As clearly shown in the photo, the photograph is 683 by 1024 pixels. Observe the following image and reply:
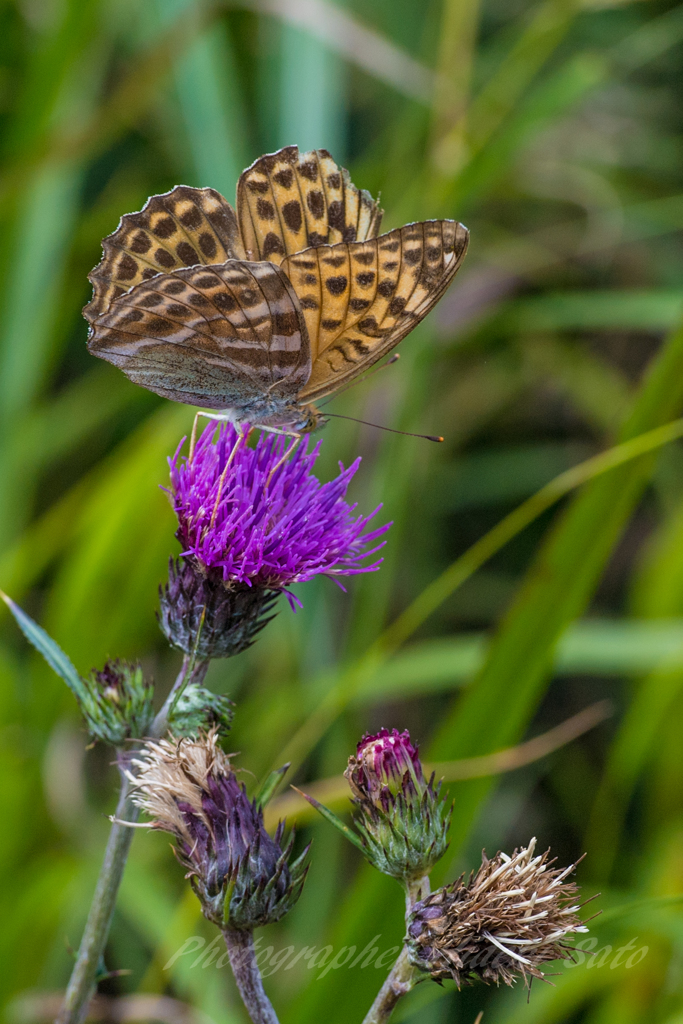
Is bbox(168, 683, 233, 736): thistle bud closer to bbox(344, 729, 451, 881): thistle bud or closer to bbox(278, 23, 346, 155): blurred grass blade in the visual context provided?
bbox(344, 729, 451, 881): thistle bud

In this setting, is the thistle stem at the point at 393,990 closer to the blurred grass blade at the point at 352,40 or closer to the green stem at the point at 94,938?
the green stem at the point at 94,938

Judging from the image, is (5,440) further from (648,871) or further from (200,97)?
(648,871)

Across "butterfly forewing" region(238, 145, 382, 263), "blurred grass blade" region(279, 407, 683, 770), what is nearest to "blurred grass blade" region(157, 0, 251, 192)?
"butterfly forewing" region(238, 145, 382, 263)

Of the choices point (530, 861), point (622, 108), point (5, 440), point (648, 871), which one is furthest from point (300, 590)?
point (622, 108)

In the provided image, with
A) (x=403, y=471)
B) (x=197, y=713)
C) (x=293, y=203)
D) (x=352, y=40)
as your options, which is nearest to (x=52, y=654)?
(x=197, y=713)
